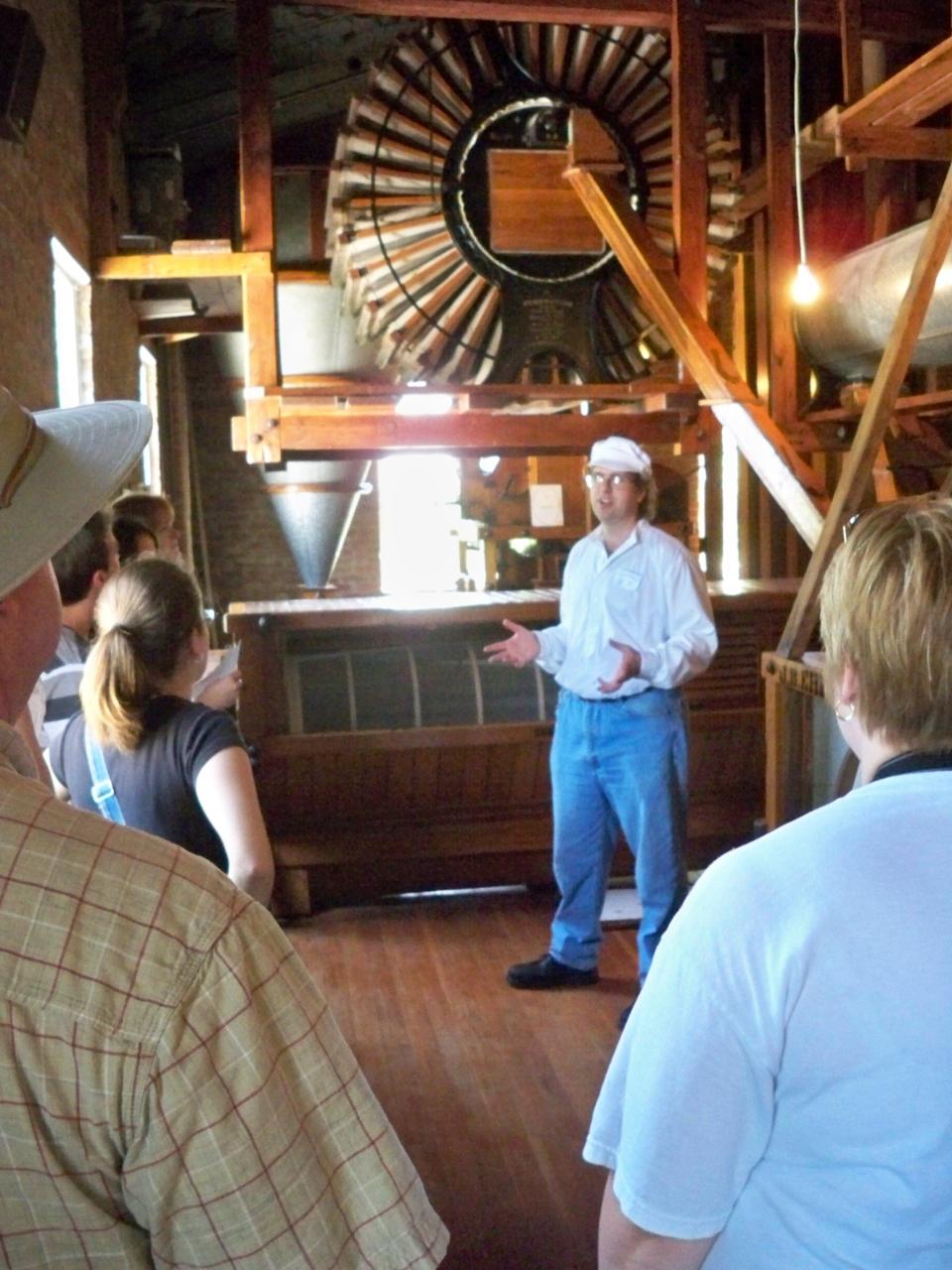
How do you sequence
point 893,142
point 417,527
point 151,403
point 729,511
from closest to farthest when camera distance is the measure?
point 893,142
point 151,403
point 729,511
point 417,527

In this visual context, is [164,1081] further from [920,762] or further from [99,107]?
[99,107]

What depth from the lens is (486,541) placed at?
741 centimetres

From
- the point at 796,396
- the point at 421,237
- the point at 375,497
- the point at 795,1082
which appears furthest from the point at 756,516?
the point at 795,1082

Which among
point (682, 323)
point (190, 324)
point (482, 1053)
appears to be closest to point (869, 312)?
point (682, 323)

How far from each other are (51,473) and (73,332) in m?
4.65

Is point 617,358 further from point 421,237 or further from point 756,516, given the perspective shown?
point 756,516

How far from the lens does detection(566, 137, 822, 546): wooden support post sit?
430 centimetres

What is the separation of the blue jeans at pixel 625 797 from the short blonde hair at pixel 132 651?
177 cm

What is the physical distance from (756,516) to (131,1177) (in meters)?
7.86

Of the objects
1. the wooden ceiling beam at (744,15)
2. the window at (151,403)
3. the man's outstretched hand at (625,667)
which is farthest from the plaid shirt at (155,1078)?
the window at (151,403)

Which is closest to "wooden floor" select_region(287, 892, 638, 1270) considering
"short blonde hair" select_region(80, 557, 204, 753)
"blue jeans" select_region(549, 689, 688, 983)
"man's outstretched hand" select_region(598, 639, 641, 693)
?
"blue jeans" select_region(549, 689, 688, 983)

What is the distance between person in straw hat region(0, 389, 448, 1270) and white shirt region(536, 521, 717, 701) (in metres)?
2.72

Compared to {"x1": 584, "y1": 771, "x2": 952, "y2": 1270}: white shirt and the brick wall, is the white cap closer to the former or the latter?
the brick wall

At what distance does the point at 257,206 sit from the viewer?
4.74 m
